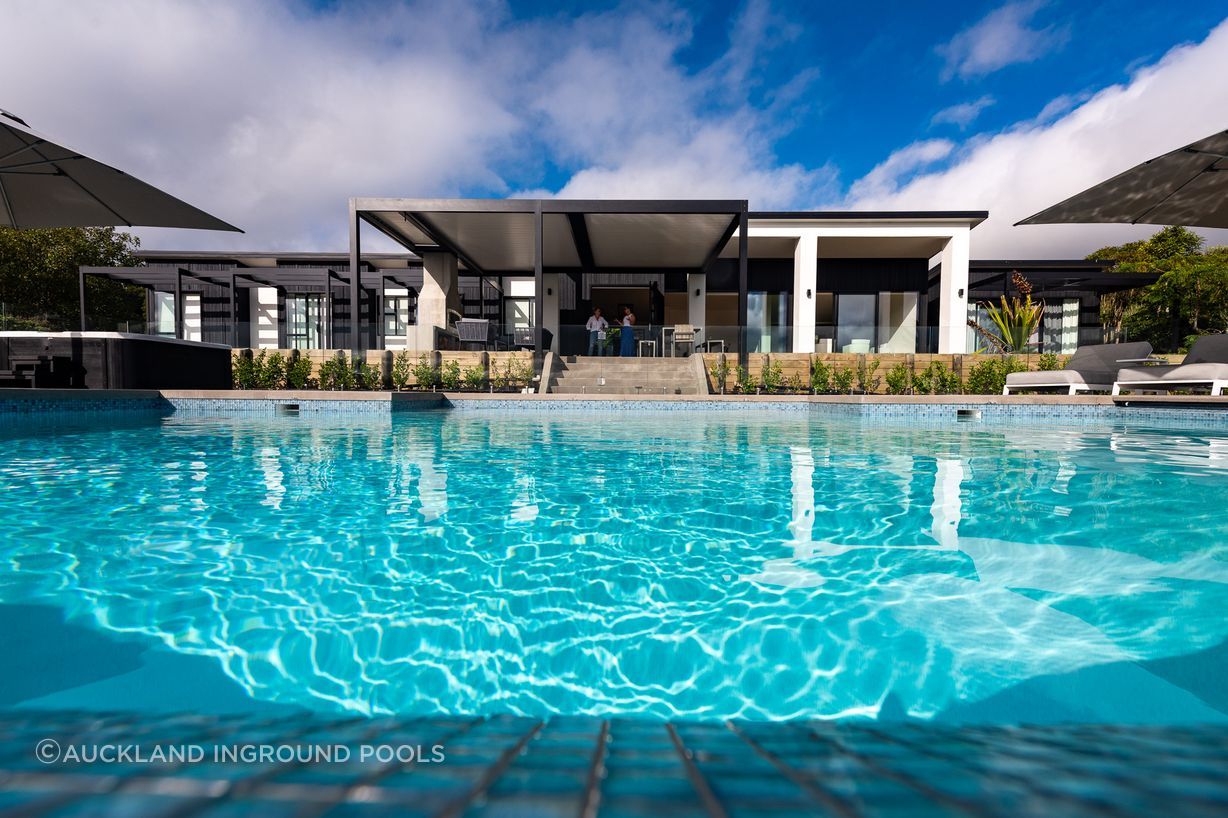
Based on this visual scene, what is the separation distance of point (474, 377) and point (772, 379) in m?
7.24

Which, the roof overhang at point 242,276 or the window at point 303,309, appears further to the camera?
the window at point 303,309

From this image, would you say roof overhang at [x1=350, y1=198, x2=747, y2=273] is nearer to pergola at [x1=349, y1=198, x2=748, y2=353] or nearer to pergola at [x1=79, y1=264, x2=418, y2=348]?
pergola at [x1=349, y1=198, x2=748, y2=353]

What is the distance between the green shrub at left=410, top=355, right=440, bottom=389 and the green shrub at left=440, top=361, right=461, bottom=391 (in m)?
0.12

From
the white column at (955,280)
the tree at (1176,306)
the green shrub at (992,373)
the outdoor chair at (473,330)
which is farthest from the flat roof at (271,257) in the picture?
the tree at (1176,306)

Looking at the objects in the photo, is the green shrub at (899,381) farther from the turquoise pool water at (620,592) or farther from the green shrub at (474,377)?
the green shrub at (474,377)

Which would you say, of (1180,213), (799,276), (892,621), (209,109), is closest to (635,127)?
(799,276)

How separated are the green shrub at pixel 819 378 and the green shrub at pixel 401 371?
9905 mm

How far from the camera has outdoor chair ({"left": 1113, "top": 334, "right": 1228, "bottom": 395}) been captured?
331 inches

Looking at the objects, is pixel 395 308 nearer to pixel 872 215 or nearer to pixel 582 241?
pixel 582 241

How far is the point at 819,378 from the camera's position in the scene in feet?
41.8

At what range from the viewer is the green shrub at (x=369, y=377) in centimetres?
1266

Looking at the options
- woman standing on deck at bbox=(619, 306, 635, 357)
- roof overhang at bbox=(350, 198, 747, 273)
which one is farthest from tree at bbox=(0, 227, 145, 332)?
woman standing on deck at bbox=(619, 306, 635, 357)

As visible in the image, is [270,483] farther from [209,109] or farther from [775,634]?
[209,109]

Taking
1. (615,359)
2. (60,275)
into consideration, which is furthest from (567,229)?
(60,275)
